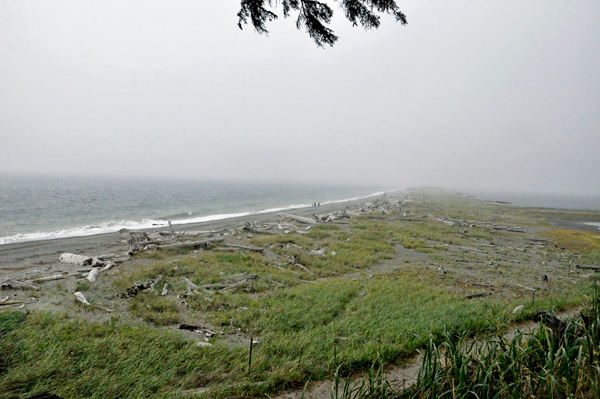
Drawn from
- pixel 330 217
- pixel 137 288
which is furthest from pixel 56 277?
pixel 330 217

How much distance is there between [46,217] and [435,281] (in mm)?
46106

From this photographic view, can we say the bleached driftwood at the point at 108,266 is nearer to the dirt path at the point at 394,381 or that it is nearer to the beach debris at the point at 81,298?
the beach debris at the point at 81,298

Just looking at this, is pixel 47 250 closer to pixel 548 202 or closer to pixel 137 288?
pixel 137 288

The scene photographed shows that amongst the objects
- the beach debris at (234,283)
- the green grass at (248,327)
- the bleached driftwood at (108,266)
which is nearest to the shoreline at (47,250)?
the bleached driftwood at (108,266)

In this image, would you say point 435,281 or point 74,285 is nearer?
point 74,285

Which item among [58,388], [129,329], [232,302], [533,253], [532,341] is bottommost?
[533,253]

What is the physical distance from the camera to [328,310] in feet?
28.0

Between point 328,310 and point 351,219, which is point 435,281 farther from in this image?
point 351,219

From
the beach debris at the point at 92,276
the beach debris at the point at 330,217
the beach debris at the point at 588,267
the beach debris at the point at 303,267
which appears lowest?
the beach debris at the point at 588,267

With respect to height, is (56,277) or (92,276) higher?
(92,276)

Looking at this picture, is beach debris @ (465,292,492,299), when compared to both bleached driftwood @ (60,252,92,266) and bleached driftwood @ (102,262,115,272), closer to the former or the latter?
bleached driftwood @ (102,262,115,272)

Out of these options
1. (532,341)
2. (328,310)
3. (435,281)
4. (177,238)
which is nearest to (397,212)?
(435,281)

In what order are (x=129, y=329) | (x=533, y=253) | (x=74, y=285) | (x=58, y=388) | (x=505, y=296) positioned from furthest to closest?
1. (x=533, y=253)
2. (x=505, y=296)
3. (x=74, y=285)
4. (x=129, y=329)
5. (x=58, y=388)

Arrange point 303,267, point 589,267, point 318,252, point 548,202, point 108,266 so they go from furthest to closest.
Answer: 1. point 548,202
2. point 318,252
3. point 589,267
4. point 303,267
5. point 108,266
